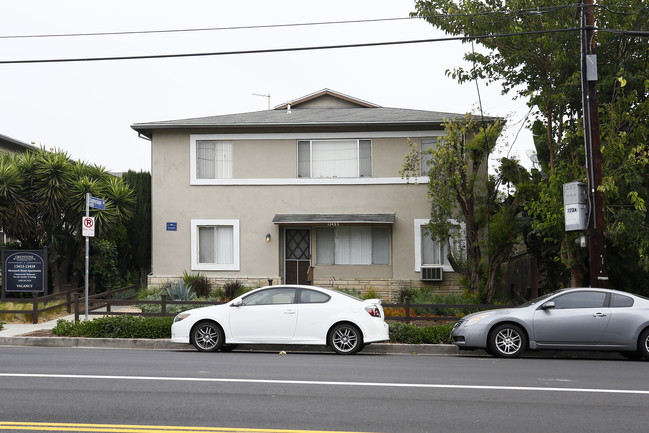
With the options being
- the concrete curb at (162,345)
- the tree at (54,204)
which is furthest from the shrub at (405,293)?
the tree at (54,204)

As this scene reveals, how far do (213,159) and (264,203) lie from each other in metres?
2.19

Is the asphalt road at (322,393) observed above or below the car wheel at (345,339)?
below

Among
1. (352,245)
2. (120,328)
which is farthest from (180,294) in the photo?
(352,245)

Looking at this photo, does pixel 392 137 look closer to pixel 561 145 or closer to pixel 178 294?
pixel 561 145

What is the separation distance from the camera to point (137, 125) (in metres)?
21.8

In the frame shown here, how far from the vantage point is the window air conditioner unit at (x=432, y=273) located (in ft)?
68.7

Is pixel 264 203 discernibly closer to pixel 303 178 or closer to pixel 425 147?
pixel 303 178

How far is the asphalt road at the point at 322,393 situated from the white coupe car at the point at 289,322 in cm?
69

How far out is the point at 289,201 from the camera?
21.8 m

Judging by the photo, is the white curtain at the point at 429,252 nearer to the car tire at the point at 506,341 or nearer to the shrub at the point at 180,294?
the shrub at the point at 180,294

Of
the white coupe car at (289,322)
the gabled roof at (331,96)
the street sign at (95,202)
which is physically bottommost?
the white coupe car at (289,322)

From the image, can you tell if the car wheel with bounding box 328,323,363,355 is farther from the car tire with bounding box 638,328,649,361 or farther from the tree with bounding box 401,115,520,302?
the tree with bounding box 401,115,520,302

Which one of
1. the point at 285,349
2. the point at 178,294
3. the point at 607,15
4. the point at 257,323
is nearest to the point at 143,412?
the point at 257,323

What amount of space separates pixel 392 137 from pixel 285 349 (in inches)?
370
